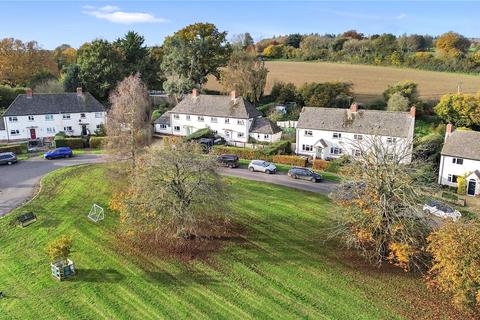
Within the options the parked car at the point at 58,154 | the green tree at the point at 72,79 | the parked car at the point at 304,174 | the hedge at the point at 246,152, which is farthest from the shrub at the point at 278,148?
the green tree at the point at 72,79

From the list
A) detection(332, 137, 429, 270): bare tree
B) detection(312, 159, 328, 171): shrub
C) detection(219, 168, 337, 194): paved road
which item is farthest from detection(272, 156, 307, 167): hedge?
detection(332, 137, 429, 270): bare tree

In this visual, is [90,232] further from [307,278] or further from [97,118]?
[97,118]

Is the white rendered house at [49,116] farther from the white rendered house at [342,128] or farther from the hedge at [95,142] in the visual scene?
the white rendered house at [342,128]

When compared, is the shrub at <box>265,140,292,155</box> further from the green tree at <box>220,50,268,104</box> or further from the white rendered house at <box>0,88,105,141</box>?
the white rendered house at <box>0,88,105,141</box>

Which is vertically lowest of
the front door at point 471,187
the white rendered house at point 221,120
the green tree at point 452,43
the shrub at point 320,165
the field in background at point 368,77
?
the front door at point 471,187

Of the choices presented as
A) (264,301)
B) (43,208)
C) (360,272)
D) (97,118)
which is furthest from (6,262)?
(97,118)

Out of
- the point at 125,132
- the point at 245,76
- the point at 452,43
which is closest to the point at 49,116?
the point at 125,132
